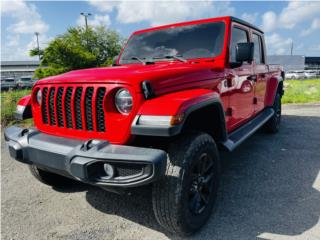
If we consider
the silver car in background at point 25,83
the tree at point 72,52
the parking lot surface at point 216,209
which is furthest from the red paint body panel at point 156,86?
the silver car in background at point 25,83

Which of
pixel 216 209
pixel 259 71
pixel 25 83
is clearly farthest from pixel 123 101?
pixel 25 83

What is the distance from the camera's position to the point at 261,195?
3.06 metres

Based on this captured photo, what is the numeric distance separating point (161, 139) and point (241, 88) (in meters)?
1.81

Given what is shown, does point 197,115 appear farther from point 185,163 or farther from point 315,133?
point 315,133

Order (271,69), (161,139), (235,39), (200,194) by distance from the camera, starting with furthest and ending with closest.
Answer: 1. (271,69)
2. (235,39)
3. (200,194)
4. (161,139)

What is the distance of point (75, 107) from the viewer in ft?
7.86

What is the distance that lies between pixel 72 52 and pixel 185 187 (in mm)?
16459

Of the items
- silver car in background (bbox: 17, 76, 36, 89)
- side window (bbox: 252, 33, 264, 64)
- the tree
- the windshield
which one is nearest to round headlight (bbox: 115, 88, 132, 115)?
the windshield

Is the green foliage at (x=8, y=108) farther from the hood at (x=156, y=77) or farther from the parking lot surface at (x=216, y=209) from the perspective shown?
the hood at (x=156, y=77)

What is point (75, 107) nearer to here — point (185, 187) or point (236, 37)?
point (185, 187)

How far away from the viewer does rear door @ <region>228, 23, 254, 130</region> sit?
3.43m

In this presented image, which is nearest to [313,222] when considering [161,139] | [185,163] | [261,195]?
[261,195]

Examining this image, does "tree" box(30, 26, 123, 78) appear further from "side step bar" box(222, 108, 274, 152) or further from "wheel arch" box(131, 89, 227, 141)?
"wheel arch" box(131, 89, 227, 141)

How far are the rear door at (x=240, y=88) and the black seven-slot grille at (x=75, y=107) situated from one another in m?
1.70
